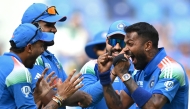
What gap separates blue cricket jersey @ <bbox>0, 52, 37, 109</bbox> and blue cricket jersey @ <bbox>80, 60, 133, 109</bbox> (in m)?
1.05

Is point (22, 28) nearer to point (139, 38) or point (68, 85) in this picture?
point (68, 85)

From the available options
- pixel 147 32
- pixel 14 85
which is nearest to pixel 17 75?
pixel 14 85

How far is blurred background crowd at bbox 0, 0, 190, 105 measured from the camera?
1087 cm

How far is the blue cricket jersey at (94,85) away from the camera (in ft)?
19.5

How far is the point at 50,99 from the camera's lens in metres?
5.40

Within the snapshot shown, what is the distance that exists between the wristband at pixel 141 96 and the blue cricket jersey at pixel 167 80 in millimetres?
80

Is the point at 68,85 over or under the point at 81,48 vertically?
over

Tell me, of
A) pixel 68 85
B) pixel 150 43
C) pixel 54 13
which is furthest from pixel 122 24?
pixel 68 85

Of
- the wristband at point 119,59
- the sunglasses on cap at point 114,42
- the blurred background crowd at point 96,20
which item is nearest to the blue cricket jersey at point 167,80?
the wristband at point 119,59

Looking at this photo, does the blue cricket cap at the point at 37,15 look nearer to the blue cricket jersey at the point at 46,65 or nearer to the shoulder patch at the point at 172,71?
the blue cricket jersey at the point at 46,65

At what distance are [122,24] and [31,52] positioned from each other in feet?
5.41

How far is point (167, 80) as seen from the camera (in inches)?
207

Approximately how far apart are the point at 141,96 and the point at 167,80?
0.84 ft

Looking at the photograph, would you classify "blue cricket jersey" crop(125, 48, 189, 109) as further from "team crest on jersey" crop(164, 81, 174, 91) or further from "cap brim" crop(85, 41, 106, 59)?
"cap brim" crop(85, 41, 106, 59)
